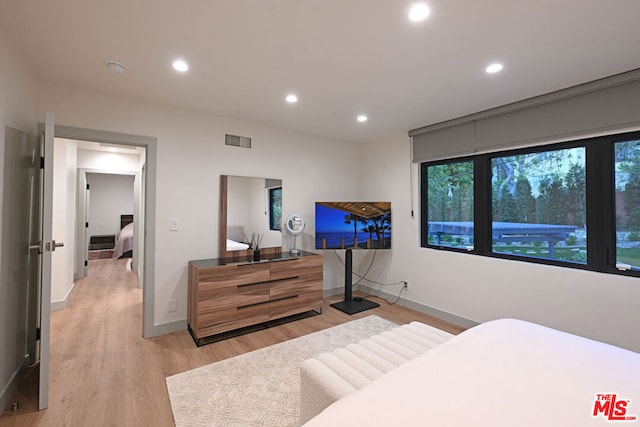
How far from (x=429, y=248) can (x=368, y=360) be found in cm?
253

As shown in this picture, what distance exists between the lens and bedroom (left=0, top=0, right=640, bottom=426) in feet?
7.57

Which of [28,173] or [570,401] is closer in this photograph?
[570,401]

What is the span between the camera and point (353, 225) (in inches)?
153

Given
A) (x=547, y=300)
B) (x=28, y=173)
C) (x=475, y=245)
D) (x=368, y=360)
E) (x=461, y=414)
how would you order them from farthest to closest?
(x=475, y=245)
(x=547, y=300)
(x=28, y=173)
(x=368, y=360)
(x=461, y=414)

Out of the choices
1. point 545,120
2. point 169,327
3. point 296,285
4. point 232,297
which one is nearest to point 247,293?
point 232,297

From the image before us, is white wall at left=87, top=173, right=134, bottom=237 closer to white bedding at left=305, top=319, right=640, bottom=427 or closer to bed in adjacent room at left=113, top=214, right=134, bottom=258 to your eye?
bed in adjacent room at left=113, top=214, right=134, bottom=258

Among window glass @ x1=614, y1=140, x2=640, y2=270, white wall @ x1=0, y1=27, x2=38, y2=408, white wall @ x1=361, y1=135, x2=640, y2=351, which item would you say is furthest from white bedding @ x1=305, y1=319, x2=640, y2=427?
white wall @ x1=0, y1=27, x2=38, y2=408

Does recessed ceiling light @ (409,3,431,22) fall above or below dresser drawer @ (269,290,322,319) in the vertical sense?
above

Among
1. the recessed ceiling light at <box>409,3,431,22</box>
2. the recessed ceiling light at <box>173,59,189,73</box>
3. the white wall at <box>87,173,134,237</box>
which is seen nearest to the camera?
the recessed ceiling light at <box>409,3,431,22</box>

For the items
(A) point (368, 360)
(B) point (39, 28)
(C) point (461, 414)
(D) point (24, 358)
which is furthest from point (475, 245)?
(D) point (24, 358)

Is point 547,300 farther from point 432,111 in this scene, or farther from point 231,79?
point 231,79

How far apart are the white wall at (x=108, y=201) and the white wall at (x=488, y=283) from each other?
293 inches

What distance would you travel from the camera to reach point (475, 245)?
3.27 metres

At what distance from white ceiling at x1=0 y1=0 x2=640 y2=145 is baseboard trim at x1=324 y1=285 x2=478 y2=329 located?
2382 millimetres
